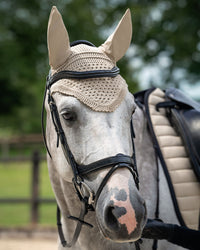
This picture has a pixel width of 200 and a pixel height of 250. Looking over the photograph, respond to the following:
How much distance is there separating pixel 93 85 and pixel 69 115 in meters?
0.20

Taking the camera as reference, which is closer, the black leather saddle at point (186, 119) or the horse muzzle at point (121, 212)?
the horse muzzle at point (121, 212)

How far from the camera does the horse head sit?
148 cm

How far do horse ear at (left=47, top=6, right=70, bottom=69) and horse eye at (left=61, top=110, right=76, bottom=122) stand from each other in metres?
0.30

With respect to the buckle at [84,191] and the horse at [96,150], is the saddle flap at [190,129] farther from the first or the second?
the buckle at [84,191]

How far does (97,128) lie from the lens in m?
1.61

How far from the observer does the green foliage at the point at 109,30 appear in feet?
33.9

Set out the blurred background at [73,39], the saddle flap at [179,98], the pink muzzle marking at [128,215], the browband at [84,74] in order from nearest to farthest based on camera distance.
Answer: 1. the pink muzzle marking at [128,215]
2. the browband at [84,74]
3. the saddle flap at [179,98]
4. the blurred background at [73,39]

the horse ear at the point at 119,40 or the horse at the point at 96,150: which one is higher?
the horse ear at the point at 119,40

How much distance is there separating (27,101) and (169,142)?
19.9 metres

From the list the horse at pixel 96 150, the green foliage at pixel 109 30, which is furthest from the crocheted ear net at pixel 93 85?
the green foliage at pixel 109 30

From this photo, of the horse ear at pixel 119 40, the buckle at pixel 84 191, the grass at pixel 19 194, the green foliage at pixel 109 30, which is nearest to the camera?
the buckle at pixel 84 191

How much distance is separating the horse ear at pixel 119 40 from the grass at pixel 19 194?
18.1 ft

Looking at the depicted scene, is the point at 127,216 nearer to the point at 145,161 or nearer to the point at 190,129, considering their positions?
the point at 145,161

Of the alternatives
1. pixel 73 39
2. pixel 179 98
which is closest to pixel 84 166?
pixel 179 98
